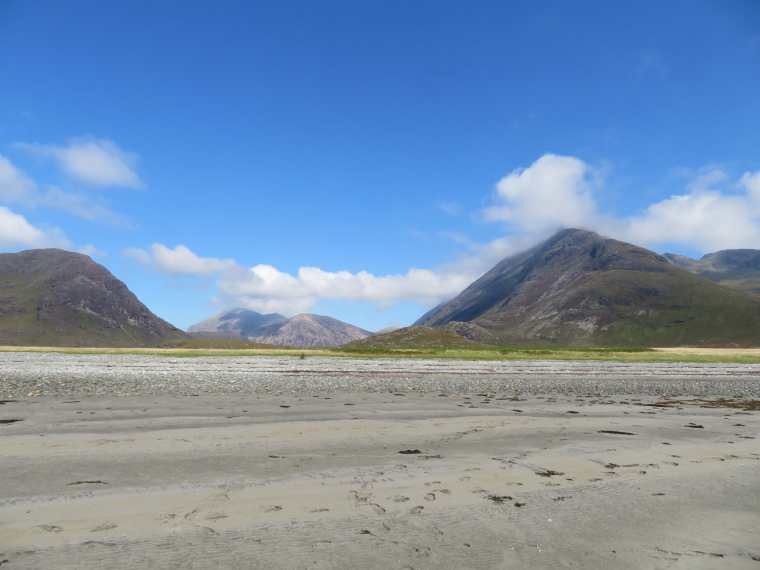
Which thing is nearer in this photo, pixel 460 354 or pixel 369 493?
pixel 369 493

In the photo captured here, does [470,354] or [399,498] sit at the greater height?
[399,498]

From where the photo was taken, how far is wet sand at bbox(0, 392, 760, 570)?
5824 millimetres

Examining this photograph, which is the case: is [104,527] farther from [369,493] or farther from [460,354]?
[460,354]

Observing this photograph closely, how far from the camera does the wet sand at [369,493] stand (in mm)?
5824

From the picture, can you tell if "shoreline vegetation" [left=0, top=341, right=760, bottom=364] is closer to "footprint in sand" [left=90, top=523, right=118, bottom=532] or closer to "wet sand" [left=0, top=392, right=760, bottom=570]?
"wet sand" [left=0, top=392, right=760, bottom=570]

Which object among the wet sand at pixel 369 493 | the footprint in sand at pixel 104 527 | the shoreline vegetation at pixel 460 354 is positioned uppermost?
the footprint in sand at pixel 104 527

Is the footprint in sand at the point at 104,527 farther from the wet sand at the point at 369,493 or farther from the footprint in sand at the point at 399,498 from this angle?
the footprint in sand at the point at 399,498

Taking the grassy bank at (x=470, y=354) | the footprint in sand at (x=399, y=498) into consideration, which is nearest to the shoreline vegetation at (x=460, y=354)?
the grassy bank at (x=470, y=354)

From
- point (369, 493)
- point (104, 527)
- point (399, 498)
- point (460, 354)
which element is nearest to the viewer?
point (104, 527)

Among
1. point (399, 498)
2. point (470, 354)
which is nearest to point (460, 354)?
point (470, 354)

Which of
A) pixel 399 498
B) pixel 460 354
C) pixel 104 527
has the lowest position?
pixel 460 354

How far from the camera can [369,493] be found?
8.00m

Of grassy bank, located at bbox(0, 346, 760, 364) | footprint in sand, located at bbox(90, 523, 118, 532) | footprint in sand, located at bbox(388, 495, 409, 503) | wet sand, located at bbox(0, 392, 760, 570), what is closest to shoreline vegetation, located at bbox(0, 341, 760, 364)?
grassy bank, located at bbox(0, 346, 760, 364)

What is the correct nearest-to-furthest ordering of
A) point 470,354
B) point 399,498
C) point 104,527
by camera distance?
point 104,527
point 399,498
point 470,354
